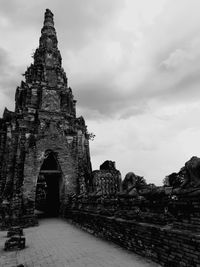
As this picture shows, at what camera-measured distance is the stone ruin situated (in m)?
4.62

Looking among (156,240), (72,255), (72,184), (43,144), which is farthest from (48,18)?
(156,240)

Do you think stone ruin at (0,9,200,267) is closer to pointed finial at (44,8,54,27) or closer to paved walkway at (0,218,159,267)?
pointed finial at (44,8,54,27)

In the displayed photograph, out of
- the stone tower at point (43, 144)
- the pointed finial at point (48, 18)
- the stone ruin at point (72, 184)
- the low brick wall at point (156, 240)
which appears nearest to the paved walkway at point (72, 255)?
the low brick wall at point (156, 240)

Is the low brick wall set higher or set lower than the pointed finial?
lower

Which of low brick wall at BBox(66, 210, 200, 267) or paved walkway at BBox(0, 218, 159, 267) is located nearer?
low brick wall at BBox(66, 210, 200, 267)

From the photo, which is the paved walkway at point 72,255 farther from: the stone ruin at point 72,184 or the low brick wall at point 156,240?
the stone ruin at point 72,184

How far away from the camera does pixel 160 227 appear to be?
16.2 ft

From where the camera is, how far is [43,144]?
14.8 metres

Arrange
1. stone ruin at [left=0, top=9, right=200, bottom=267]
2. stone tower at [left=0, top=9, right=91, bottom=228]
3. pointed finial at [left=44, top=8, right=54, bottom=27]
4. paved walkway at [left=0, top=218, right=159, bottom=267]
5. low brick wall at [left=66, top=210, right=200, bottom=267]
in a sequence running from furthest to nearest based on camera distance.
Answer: pointed finial at [left=44, top=8, right=54, bottom=27] < stone tower at [left=0, top=9, right=91, bottom=228] < paved walkway at [left=0, top=218, right=159, bottom=267] < stone ruin at [left=0, top=9, right=200, bottom=267] < low brick wall at [left=66, top=210, right=200, bottom=267]

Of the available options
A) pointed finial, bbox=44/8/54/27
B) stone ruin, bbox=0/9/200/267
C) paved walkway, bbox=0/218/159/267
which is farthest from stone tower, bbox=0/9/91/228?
paved walkway, bbox=0/218/159/267

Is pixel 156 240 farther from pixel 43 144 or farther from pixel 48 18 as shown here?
pixel 48 18

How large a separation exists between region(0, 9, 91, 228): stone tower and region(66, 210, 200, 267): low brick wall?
285 inches

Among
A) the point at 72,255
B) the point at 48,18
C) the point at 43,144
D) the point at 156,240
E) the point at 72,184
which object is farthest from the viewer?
the point at 48,18

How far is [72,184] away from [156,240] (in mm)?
10637
